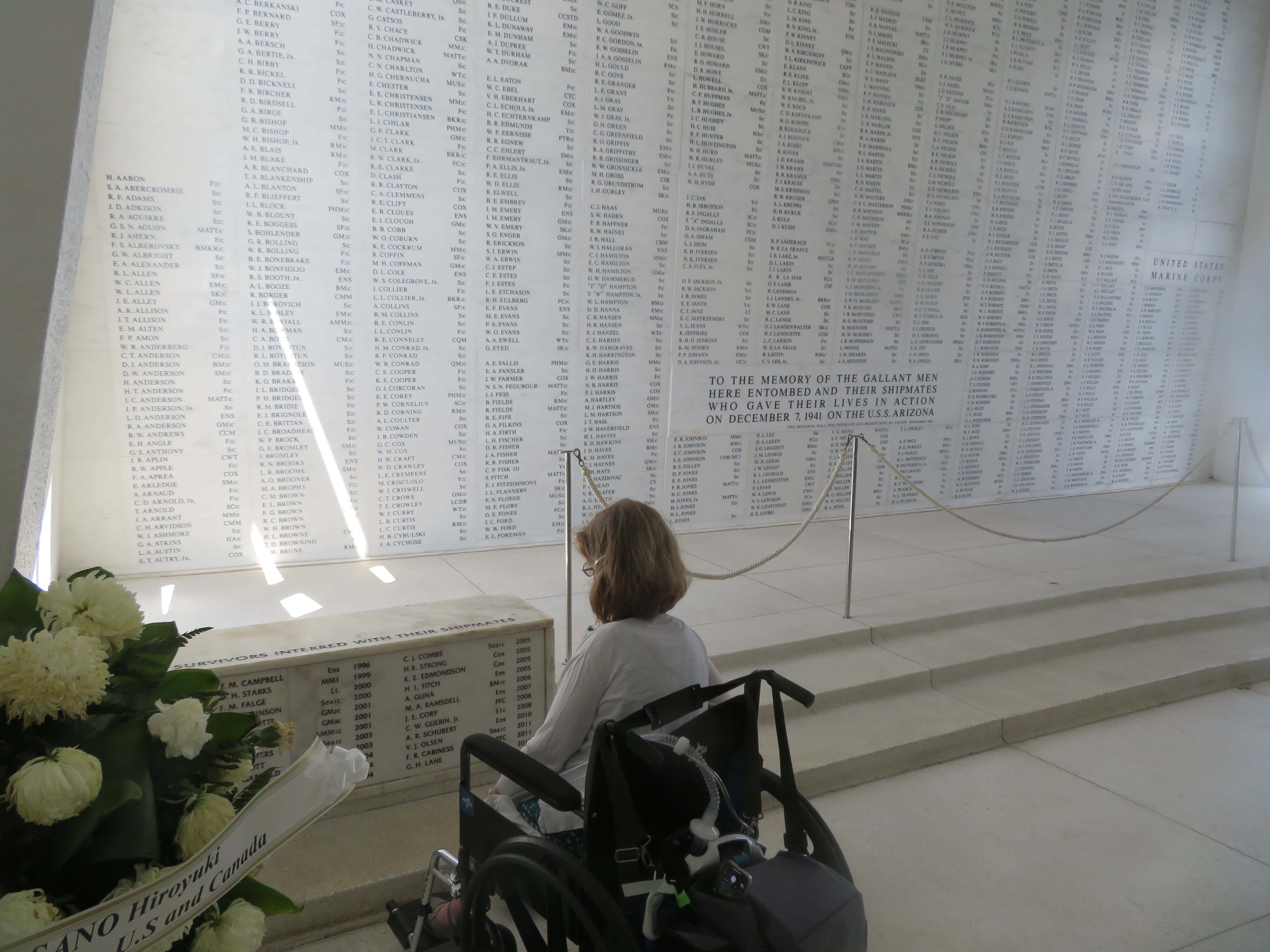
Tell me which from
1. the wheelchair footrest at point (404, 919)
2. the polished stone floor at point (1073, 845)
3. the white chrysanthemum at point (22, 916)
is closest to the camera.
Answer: the white chrysanthemum at point (22, 916)

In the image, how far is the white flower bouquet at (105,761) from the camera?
2.34ft

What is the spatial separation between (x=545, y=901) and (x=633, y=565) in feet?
2.22

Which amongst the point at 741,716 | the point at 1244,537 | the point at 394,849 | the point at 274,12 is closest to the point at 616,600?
the point at 741,716

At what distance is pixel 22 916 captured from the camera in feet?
2.16

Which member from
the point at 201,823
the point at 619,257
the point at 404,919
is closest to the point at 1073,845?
the point at 404,919

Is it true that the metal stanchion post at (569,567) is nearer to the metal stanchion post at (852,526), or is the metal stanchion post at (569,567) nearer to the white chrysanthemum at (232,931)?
the metal stanchion post at (852,526)

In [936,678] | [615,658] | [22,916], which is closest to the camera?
[22,916]

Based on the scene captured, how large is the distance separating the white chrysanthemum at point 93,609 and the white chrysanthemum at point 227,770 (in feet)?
0.53

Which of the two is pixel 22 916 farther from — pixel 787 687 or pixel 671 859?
pixel 787 687

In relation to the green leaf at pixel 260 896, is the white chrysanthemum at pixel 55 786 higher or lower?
higher

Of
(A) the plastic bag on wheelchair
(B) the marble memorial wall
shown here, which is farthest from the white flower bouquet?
(B) the marble memorial wall

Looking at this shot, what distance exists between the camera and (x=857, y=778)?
10.1 feet

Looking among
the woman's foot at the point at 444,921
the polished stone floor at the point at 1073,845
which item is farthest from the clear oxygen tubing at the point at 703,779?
the polished stone floor at the point at 1073,845

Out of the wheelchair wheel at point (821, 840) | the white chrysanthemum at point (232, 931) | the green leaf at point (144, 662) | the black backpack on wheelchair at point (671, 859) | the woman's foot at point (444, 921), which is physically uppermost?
the green leaf at point (144, 662)
